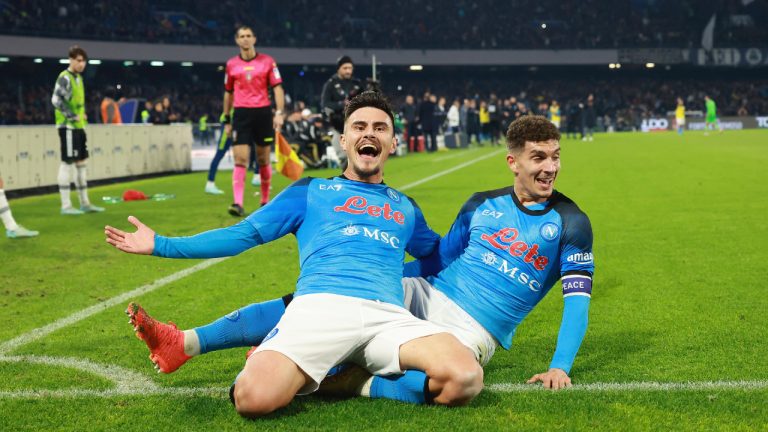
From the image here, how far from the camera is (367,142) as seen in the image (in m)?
4.28

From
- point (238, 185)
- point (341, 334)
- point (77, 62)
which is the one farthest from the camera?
point (77, 62)

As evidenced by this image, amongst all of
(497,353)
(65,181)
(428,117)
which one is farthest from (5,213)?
(428,117)

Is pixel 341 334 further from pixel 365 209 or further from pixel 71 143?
pixel 71 143

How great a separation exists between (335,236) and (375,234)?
18 centimetres

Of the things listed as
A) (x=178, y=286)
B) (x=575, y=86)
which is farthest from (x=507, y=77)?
(x=178, y=286)

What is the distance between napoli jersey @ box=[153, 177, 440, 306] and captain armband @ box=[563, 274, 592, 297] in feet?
2.45

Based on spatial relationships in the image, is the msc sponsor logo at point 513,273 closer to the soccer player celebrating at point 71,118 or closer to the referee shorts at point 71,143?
the soccer player celebrating at point 71,118

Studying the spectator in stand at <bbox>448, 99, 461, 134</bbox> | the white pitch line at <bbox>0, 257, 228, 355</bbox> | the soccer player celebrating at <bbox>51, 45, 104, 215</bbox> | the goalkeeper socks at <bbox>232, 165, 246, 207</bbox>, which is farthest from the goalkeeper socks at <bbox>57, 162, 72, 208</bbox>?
the spectator in stand at <bbox>448, 99, 461, 134</bbox>

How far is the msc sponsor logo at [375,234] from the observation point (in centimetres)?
414

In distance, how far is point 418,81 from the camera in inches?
2450

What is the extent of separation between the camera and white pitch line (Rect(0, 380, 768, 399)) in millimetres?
3977

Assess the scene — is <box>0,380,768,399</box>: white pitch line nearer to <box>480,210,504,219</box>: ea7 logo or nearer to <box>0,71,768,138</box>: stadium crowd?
<box>480,210,504,219</box>: ea7 logo

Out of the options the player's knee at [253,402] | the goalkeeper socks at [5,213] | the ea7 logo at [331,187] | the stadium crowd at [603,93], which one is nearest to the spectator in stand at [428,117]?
the goalkeeper socks at [5,213]

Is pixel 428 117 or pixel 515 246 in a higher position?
pixel 428 117
